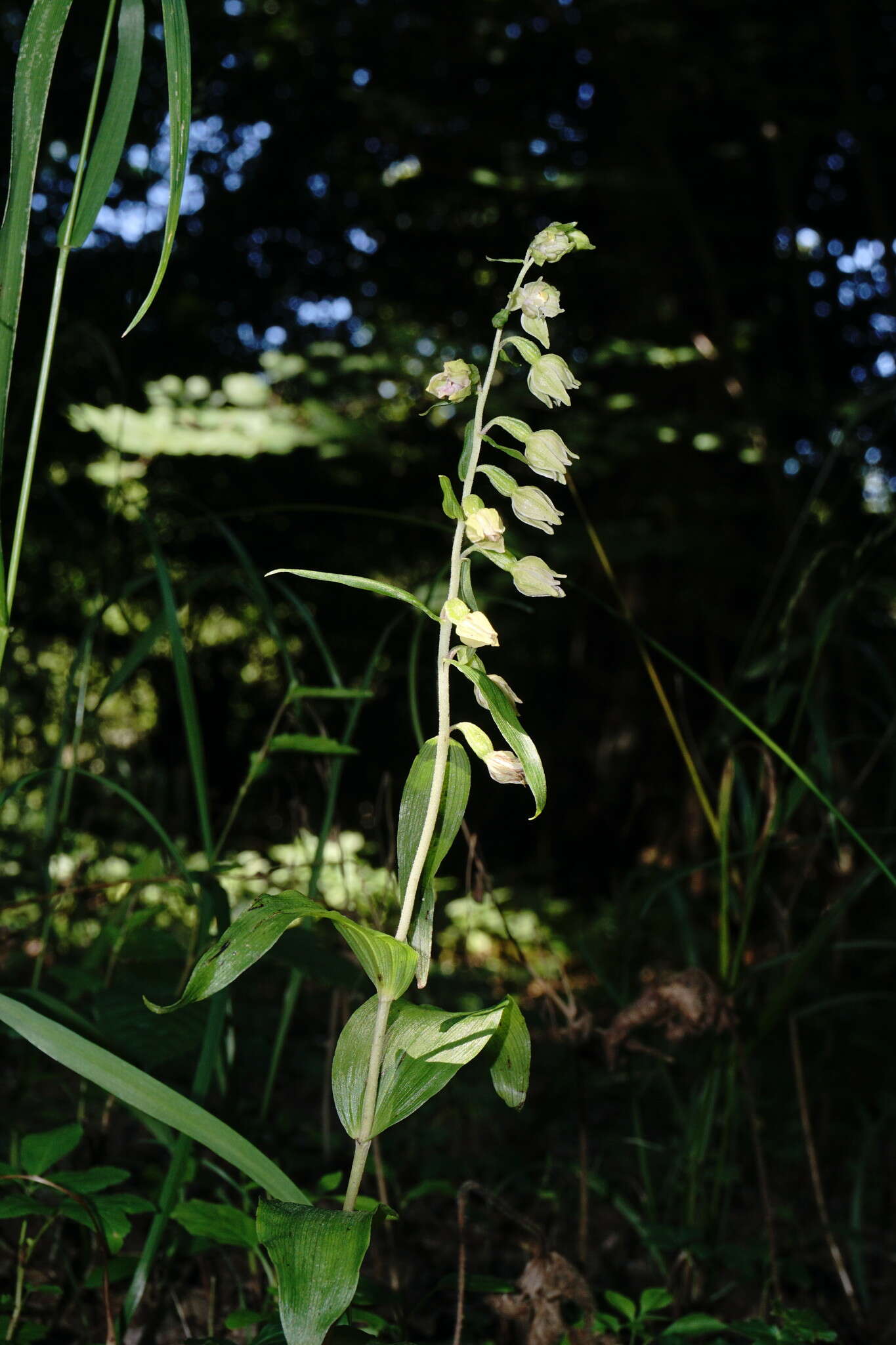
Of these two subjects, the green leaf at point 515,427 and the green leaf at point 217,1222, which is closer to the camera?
the green leaf at point 515,427

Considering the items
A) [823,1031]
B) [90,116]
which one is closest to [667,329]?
[823,1031]

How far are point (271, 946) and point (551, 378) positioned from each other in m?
0.33

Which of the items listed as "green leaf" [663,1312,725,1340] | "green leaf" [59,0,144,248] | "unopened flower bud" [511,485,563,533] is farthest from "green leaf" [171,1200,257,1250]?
"green leaf" [59,0,144,248]

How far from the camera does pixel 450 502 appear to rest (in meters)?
0.52

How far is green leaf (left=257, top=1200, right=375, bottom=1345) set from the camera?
45 cm

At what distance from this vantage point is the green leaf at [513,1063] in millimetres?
527

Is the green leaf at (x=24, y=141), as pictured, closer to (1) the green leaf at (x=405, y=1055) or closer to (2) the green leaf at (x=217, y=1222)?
(1) the green leaf at (x=405, y=1055)

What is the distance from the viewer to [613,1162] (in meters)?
1.31

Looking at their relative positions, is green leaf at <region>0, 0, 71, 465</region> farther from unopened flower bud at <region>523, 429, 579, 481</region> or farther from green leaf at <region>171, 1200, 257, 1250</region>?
green leaf at <region>171, 1200, 257, 1250</region>

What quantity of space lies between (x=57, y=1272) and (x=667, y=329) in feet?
10.9

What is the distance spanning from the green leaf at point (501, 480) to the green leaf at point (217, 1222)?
502mm

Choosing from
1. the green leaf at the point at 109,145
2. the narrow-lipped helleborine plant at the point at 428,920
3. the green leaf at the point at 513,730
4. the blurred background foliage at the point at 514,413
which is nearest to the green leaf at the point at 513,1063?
the narrow-lipped helleborine plant at the point at 428,920

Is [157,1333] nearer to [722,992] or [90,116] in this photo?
[722,992]

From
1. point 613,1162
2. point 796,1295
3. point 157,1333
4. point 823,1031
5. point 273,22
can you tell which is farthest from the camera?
point 273,22
